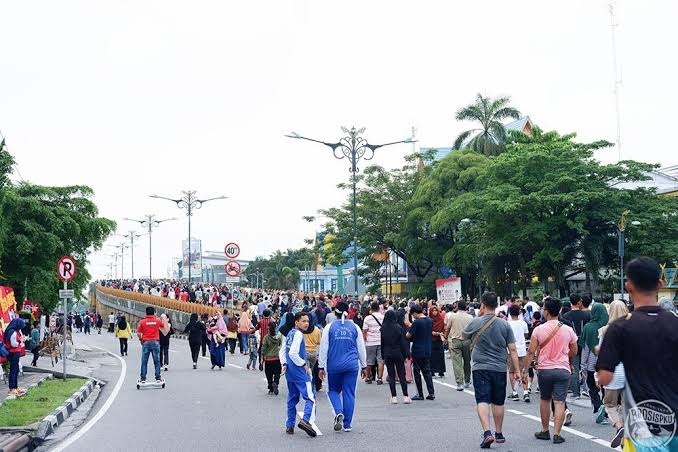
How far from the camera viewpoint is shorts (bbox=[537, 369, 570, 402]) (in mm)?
10297

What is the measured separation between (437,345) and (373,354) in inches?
75.2

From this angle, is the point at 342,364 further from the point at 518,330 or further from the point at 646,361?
the point at 646,361

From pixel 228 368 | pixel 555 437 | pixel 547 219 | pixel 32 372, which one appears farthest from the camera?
pixel 547 219

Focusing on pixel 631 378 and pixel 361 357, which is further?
pixel 361 357

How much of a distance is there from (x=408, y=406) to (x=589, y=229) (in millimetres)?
26976

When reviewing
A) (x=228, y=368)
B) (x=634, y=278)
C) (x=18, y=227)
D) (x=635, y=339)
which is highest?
(x=18, y=227)

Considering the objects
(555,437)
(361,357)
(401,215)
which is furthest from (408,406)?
(401,215)

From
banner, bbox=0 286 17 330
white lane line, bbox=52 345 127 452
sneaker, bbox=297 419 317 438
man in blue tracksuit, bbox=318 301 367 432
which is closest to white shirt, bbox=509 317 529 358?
man in blue tracksuit, bbox=318 301 367 432

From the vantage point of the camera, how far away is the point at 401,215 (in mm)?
51000

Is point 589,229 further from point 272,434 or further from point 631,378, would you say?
point 631,378

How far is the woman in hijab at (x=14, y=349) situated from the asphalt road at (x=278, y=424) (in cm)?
163

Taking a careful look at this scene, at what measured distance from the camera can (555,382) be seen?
1030cm

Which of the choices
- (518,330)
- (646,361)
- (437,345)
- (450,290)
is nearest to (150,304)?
(450,290)

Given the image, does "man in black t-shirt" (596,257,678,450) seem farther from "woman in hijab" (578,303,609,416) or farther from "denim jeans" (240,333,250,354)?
"denim jeans" (240,333,250,354)
